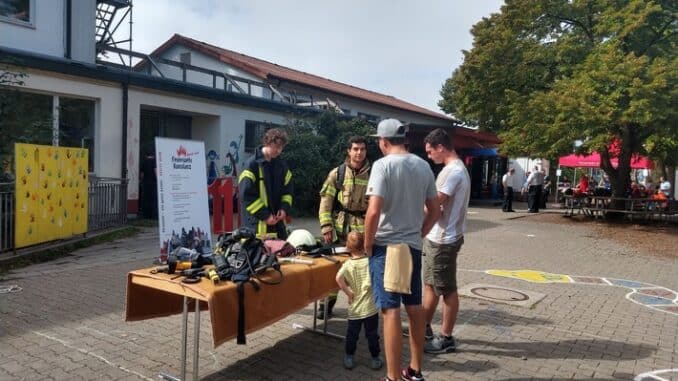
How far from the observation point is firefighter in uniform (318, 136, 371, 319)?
487cm

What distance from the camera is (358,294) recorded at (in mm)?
4043

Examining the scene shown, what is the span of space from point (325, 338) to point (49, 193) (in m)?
6.22

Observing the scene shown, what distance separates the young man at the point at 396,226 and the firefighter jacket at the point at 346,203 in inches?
44.7

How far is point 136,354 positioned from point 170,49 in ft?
74.9

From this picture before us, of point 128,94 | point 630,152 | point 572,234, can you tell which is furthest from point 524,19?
point 128,94

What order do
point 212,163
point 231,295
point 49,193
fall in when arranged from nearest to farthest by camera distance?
point 231,295 → point 49,193 → point 212,163

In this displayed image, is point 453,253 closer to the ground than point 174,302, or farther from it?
farther from it

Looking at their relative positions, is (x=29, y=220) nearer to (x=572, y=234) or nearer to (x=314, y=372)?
(x=314, y=372)

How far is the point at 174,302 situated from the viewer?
4.24 meters

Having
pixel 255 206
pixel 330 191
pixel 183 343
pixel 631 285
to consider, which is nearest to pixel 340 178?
pixel 330 191

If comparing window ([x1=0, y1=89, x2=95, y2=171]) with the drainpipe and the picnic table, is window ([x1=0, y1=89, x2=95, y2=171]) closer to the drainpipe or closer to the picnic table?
the drainpipe

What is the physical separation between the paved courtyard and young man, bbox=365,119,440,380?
2.15 feet

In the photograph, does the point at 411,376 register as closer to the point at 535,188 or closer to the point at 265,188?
the point at 265,188

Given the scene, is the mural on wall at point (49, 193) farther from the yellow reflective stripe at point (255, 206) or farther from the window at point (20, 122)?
the yellow reflective stripe at point (255, 206)
